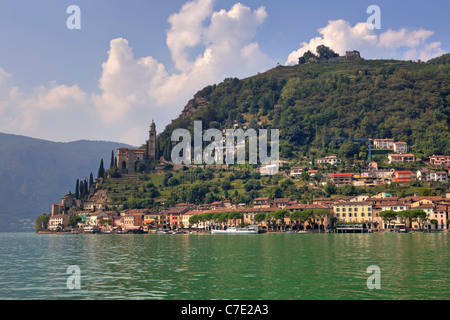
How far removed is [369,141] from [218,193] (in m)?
59.0

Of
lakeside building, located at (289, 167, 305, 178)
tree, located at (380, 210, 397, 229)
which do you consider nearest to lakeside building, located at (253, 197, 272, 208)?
lakeside building, located at (289, 167, 305, 178)

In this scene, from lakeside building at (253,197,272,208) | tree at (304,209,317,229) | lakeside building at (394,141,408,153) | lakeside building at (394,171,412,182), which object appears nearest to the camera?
tree at (304,209,317,229)

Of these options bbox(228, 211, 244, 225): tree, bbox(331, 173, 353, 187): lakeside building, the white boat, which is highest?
bbox(331, 173, 353, 187): lakeside building

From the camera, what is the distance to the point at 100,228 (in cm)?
16975

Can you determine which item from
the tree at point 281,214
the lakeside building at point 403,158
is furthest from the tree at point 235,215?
the lakeside building at point 403,158

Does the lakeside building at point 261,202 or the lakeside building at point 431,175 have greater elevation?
the lakeside building at point 431,175

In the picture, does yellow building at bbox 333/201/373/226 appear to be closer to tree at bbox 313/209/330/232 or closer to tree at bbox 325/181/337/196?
tree at bbox 313/209/330/232

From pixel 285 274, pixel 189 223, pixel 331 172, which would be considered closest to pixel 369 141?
pixel 331 172

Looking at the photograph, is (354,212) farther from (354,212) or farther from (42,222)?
(42,222)

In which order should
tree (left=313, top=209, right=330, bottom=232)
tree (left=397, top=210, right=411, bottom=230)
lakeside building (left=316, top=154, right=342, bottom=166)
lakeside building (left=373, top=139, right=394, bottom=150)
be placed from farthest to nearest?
1. lakeside building (left=373, top=139, right=394, bottom=150)
2. lakeside building (left=316, top=154, right=342, bottom=166)
3. tree (left=313, top=209, right=330, bottom=232)
4. tree (left=397, top=210, right=411, bottom=230)

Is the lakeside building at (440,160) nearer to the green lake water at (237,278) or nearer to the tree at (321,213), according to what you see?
the tree at (321,213)

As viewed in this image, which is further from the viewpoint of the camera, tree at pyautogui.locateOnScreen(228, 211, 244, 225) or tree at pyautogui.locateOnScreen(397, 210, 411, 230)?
tree at pyautogui.locateOnScreen(228, 211, 244, 225)

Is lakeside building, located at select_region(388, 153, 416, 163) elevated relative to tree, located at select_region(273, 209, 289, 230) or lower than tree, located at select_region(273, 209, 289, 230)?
elevated
